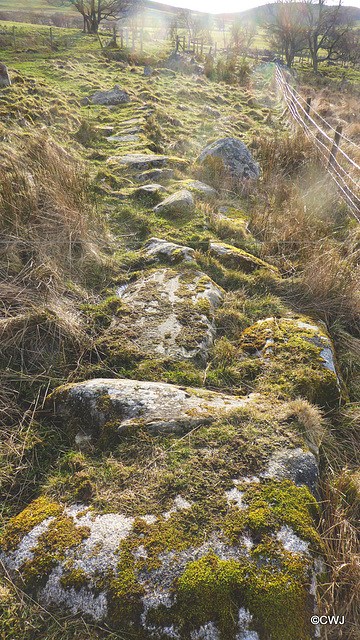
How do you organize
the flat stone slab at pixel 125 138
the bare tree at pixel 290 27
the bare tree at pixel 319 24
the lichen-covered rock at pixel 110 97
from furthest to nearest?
the bare tree at pixel 290 27
the bare tree at pixel 319 24
the lichen-covered rock at pixel 110 97
the flat stone slab at pixel 125 138

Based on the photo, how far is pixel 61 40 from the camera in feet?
66.1

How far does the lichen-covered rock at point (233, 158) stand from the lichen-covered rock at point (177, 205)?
167 centimetres

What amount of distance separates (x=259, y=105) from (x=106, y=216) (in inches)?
515

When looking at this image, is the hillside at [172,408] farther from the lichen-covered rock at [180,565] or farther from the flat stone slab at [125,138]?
the flat stone slab at [125,138]

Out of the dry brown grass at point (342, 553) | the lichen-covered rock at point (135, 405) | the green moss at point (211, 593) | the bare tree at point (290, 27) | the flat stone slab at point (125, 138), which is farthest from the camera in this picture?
the bare tree at point (290, 27)

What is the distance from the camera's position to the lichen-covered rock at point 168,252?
3.60 m

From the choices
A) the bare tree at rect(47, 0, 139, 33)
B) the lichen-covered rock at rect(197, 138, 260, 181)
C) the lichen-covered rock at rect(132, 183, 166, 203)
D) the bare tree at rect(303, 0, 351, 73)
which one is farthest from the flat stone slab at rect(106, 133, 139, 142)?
the bare tree at rect(303, 0, 351, 73)

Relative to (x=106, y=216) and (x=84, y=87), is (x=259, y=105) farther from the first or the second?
(x=106, y=216)

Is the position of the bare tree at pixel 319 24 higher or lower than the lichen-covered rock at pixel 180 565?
higher

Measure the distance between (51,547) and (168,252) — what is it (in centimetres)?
283

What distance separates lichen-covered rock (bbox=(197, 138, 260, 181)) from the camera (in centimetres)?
600

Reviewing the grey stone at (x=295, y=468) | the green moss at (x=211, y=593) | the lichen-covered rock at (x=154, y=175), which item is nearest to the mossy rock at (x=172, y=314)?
the grey stone at (x=295, y=468)

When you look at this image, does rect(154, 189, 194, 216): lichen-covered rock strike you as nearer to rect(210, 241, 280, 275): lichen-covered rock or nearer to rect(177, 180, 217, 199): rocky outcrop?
rect(177, 180, 217, 199): rocky outcrop

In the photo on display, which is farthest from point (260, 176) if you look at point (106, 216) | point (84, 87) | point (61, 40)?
point (61, 40)
